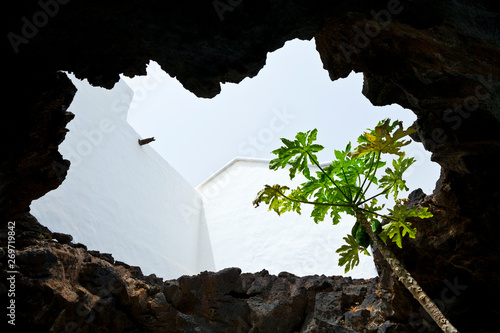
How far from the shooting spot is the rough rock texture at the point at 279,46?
3045 millimetres

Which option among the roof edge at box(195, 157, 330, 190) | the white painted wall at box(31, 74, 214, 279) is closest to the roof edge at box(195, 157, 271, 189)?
the roof edge at box(195, 157, 330, 190)

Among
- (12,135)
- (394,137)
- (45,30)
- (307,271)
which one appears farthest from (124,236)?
(394,137)

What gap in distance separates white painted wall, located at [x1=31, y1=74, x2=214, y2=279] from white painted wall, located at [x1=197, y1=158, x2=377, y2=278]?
38.2 inches

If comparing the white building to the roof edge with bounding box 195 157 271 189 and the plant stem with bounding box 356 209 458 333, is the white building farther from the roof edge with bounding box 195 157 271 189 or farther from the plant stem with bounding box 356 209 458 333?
the plant stem with bounding box 356 209 458 333

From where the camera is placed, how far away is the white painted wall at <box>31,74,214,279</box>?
906 centimetres

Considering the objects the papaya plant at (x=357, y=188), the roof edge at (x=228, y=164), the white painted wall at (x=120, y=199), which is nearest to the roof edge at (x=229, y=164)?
the roof edge at (x=228, y=164)

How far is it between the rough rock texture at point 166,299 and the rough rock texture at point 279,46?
161 centimetres

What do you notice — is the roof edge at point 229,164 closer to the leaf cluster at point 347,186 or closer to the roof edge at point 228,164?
the roof edge at point 228,164

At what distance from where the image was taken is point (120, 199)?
11016mm

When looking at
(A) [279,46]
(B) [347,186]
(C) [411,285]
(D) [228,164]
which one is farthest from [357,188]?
(D) [228,164]

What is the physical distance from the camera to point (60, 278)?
18.8 ft

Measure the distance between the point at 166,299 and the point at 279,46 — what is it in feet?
17.7

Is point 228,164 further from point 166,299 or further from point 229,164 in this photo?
point 166,299

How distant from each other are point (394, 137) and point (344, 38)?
1.16 meters
